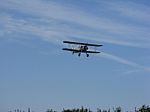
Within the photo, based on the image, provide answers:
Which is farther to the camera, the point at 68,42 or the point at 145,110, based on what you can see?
the point at 145,110

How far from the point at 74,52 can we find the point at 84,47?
3406 mm

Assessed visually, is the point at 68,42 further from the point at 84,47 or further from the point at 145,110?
the point at 145,110

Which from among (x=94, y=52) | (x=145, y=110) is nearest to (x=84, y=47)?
(x=94, y=52)

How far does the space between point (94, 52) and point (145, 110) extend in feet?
284

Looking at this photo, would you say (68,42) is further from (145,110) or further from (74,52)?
(145,110)

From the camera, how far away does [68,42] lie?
102m

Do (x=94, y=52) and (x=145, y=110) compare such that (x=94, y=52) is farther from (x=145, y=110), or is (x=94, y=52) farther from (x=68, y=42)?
(x=145, y=110)

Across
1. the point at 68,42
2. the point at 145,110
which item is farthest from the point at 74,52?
the point at 145,110

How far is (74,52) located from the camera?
99.5m

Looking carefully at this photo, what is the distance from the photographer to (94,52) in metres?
102

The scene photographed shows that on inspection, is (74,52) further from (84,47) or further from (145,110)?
(145,110)

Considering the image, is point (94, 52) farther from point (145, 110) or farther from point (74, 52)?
point (145, 110)

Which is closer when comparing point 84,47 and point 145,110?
point 84,47

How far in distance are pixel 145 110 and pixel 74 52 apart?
90449 millimetres
